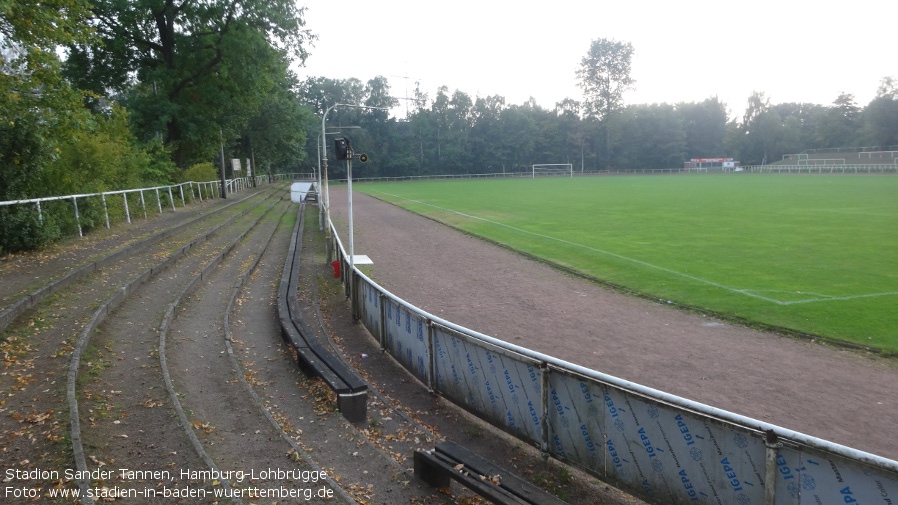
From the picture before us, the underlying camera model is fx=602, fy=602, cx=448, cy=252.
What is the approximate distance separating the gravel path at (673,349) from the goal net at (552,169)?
9956 centimetres

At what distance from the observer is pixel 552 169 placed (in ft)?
387

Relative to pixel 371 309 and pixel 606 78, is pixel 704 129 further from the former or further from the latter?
pixel 371 309

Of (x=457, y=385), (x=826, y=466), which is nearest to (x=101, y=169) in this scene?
→ (x=457, y=385)

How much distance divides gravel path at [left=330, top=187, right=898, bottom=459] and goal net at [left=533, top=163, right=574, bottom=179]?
99.6m

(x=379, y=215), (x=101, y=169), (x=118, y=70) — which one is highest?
(x=118, y=70)

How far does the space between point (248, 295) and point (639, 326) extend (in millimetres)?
8492

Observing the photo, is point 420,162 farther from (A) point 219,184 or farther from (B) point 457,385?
(B) point 457,385

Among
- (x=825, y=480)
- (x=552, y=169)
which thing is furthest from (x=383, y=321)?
(x=552, y=169)

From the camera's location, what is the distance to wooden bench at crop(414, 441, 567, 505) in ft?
15.8

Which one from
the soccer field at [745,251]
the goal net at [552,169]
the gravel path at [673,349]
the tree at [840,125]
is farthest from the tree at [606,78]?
the gravel path at [673,349]

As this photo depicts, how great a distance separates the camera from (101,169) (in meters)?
21.5

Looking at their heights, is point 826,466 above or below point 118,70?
below
